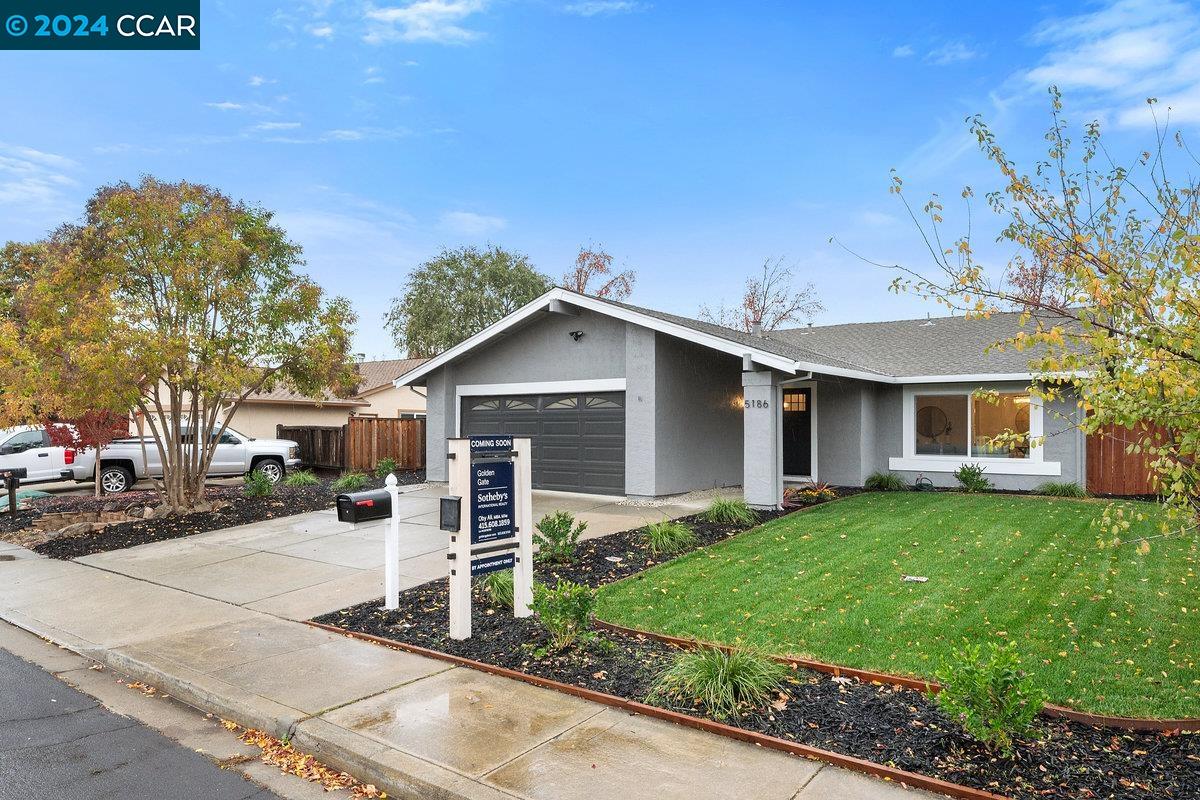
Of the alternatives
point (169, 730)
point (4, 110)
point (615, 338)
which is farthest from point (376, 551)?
point (4, 110)

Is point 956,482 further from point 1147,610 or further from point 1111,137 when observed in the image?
point 1111,137

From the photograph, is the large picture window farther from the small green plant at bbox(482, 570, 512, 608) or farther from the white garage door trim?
the small green plant at bbox(482, 570, 512, 608)

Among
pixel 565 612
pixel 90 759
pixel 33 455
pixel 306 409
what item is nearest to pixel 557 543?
pixel 565 612

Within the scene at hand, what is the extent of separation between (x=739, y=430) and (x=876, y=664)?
436 inches

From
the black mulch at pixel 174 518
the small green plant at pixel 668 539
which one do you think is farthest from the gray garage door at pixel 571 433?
the small green plant at pixel 668 539

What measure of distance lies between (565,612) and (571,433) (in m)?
9.33

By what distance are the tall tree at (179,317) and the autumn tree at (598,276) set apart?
2544 centimetres

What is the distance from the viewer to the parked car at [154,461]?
1722cm

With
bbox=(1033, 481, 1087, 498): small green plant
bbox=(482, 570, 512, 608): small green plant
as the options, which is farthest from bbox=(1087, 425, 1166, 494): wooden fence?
bbox=(482, 570, 512, 608): small green plant

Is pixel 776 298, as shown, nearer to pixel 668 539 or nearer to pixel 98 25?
pixel 668 539

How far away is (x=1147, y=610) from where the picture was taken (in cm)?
608

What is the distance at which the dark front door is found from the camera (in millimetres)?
15734

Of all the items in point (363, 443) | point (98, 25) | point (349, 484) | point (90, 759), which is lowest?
point (90, 759)

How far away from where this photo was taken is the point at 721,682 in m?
4.34
